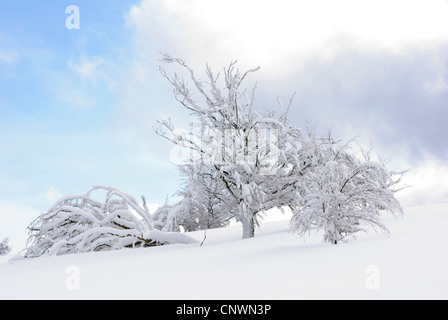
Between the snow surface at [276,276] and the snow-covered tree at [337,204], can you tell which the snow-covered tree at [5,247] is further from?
the snow-covered tree at [337,204]

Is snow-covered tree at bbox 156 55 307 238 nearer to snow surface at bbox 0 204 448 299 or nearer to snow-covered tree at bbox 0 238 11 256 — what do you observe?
snow surface at bbox 0 204 448 299

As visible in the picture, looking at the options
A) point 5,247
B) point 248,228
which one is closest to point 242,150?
point 248,228

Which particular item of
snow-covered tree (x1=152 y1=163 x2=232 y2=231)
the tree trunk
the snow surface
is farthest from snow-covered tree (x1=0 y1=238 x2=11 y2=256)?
the snow surface

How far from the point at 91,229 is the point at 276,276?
21.4 ft

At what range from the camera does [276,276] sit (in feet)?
13.0

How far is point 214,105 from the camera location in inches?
476

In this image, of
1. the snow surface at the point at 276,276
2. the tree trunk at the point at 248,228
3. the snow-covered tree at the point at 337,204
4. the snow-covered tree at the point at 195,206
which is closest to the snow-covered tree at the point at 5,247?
the snow-covered tree at the point at 195,206

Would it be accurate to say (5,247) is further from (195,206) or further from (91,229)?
(91,229)

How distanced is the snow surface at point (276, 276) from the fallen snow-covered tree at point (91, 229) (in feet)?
11.9

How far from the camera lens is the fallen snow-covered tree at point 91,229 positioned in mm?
9448

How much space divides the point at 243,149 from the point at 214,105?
1864mm
